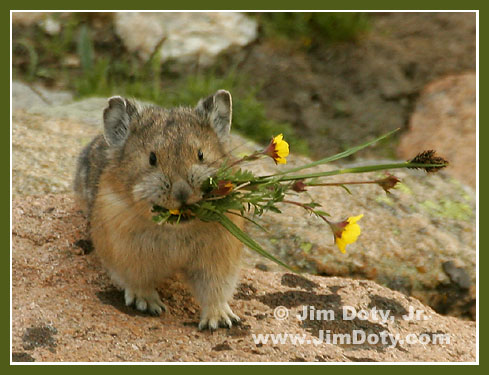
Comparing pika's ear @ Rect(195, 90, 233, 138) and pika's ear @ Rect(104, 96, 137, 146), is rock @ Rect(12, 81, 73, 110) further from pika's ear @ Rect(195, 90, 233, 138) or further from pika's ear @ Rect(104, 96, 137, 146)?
pika's ear @ Rect(195, 90, 233, 138)

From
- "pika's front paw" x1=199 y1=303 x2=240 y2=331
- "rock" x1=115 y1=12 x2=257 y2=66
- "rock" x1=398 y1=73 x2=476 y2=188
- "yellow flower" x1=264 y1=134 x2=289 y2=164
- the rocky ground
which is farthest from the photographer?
"rock" x1=115 y1=12 x2=257 y2=66

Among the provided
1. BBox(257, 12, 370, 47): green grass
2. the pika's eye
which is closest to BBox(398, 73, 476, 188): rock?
BBox(257, 12, 370, 47): green grass

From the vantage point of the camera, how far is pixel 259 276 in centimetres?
796

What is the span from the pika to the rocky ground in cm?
32

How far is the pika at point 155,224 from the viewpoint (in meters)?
6.29

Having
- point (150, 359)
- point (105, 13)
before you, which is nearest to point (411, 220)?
point (150, 359)

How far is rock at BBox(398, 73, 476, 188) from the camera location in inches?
511

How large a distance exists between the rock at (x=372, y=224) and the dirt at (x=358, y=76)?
3856 millimetres

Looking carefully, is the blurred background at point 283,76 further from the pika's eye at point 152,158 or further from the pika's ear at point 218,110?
the pika's eye at point 152,158

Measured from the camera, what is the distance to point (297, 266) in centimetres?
849

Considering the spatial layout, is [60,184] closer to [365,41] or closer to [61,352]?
[61,352]

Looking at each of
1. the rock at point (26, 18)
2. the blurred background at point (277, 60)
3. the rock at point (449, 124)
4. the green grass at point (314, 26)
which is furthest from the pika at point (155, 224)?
the green grass at point (314, 26)

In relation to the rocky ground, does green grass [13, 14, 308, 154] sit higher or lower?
higher

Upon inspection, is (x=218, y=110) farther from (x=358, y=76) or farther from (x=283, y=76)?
(x=358, y=76)
